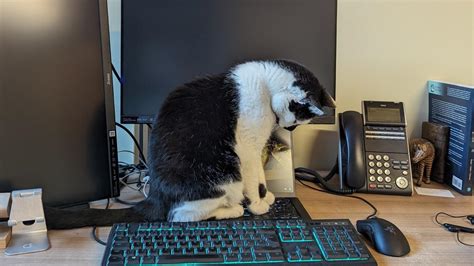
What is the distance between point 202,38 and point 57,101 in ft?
1.09

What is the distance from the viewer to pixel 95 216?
724 millimetres

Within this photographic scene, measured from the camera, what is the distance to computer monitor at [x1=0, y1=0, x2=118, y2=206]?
717 millimetres

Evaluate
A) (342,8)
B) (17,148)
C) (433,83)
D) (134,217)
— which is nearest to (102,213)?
(134,217)

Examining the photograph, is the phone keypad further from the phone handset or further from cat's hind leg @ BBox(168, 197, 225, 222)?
cat's hind leg @ BBox(168, 197, 225, 222)

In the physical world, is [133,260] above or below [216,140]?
below

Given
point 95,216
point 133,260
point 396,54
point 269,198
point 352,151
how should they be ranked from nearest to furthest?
1. point 133,260
2. point 95,216
3. point 269,198
4. point 352,151
5. point 396,54

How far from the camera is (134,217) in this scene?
74cm

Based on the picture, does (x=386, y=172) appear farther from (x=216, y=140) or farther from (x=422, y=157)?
(x=216, y=140)

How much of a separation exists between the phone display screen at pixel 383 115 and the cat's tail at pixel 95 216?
1.83 feet

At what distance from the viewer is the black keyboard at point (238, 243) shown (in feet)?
1.88

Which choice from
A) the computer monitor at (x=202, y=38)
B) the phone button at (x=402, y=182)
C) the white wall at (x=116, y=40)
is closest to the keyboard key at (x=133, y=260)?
the computer monitor at (x=202, y=38)

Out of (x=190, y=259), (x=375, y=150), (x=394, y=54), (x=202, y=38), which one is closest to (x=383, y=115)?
(x=375, y=150)

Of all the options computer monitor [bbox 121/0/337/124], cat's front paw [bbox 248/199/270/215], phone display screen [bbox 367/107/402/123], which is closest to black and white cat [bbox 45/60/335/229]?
cat's front paw [bbox 248/199/270/215]

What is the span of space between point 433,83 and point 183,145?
73 centimetres
